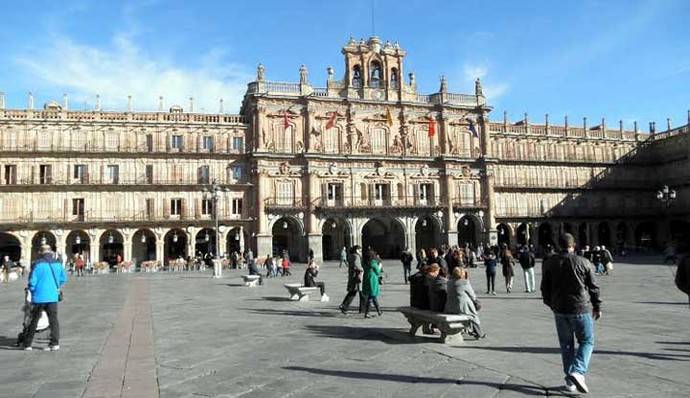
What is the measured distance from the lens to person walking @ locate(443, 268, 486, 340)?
9598mm

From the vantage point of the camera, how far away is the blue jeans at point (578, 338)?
6.26 meters

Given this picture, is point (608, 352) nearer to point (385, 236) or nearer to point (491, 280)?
point (491, 280)

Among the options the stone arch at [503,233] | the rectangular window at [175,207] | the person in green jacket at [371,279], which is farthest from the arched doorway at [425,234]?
the person in green jacket at [371,279]

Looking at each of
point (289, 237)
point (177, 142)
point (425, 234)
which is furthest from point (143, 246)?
point (425, 234)

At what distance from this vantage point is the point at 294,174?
1855 inches

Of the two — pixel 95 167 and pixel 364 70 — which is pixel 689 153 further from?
pixel 95 167

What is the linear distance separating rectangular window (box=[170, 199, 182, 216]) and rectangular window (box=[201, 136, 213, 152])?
4754mm

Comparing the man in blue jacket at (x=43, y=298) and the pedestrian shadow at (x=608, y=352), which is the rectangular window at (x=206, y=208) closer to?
the man in blue jacket at (x=43, y=298)

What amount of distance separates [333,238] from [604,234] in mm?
29430

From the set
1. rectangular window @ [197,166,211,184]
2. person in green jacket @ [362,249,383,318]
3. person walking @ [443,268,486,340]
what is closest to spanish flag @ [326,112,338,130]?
rectangular window @ [197,166,211,184]

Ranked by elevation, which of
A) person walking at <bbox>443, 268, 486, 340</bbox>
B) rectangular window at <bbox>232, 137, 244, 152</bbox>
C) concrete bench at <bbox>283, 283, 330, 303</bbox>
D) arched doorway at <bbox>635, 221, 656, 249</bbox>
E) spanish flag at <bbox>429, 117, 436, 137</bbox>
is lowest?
concrete bench at <bbox>283, 283, 330, 303</bbox>

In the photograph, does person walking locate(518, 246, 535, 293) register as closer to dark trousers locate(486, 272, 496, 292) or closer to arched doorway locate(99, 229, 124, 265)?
dark trousers locate(486, 272, 496, 292)

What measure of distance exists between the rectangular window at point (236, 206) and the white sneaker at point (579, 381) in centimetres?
4212

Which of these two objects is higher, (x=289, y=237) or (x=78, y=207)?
(x=78, y=207)
